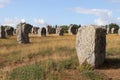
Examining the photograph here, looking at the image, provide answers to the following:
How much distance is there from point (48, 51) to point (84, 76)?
380 inches

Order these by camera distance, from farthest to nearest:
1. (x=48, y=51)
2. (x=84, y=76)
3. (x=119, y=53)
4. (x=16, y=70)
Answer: (x=48, y=51), (x=119, y=53), (x=16, y=70), (x=84, y=76)

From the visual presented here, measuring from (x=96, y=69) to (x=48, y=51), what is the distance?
325 inches

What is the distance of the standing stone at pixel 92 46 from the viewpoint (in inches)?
783

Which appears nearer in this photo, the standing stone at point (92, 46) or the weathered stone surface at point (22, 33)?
the standing stone at point (92, 46)

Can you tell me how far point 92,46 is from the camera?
19.9m

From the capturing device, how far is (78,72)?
18859 mm

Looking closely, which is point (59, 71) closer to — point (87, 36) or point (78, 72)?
point (78, 72)

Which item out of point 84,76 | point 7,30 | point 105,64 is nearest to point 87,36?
point 105,64

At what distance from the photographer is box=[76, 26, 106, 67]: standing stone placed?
19.9 metres

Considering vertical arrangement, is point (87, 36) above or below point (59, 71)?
above

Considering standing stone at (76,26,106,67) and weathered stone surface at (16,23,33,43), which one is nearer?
standing stone at (76,26,106,67)

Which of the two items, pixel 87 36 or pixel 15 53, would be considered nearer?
Answer: pixel 87 36

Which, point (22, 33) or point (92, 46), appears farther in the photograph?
point (22, 33)

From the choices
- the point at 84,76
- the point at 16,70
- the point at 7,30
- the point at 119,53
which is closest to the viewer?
the point at 84,76
